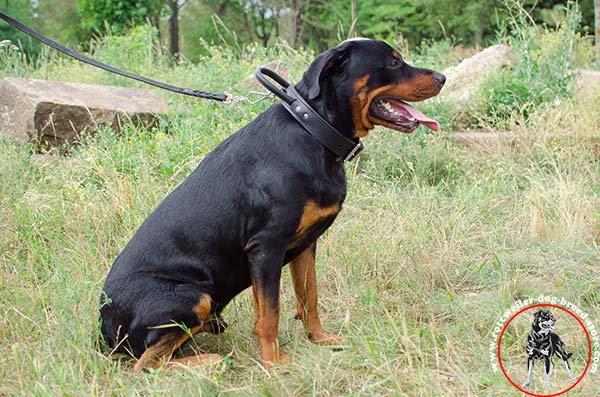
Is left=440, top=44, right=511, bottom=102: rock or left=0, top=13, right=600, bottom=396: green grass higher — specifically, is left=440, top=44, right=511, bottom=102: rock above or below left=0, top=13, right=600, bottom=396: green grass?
above

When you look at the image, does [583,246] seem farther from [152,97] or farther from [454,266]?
[152,97]

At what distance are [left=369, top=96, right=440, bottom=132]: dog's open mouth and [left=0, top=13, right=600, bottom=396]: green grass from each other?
3.10 feet

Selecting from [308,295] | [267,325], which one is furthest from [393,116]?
[267,325]

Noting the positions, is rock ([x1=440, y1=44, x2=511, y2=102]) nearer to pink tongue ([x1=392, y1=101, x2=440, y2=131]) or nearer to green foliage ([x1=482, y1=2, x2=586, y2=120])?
green foliage ([x1=482, y1=2, x2=586, y2=120])

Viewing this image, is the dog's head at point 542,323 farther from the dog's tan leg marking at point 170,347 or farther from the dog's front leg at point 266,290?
the dog's tan leg marking at point 170,347

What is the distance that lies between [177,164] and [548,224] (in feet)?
9.55

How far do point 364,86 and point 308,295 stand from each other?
3.64 feet

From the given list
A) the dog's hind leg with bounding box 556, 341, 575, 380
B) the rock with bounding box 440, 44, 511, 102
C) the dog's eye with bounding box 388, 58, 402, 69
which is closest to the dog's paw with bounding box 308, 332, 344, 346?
the dog's hind leg with bounding box 556, 341, 575, 380

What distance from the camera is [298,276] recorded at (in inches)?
143

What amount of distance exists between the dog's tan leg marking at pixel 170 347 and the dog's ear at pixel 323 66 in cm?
111

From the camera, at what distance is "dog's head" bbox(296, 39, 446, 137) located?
10.8 feet

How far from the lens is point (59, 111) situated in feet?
22.0

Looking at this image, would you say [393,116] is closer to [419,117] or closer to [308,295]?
[419,117]

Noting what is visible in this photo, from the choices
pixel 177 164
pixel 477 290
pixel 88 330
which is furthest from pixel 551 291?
pixel 177 164
